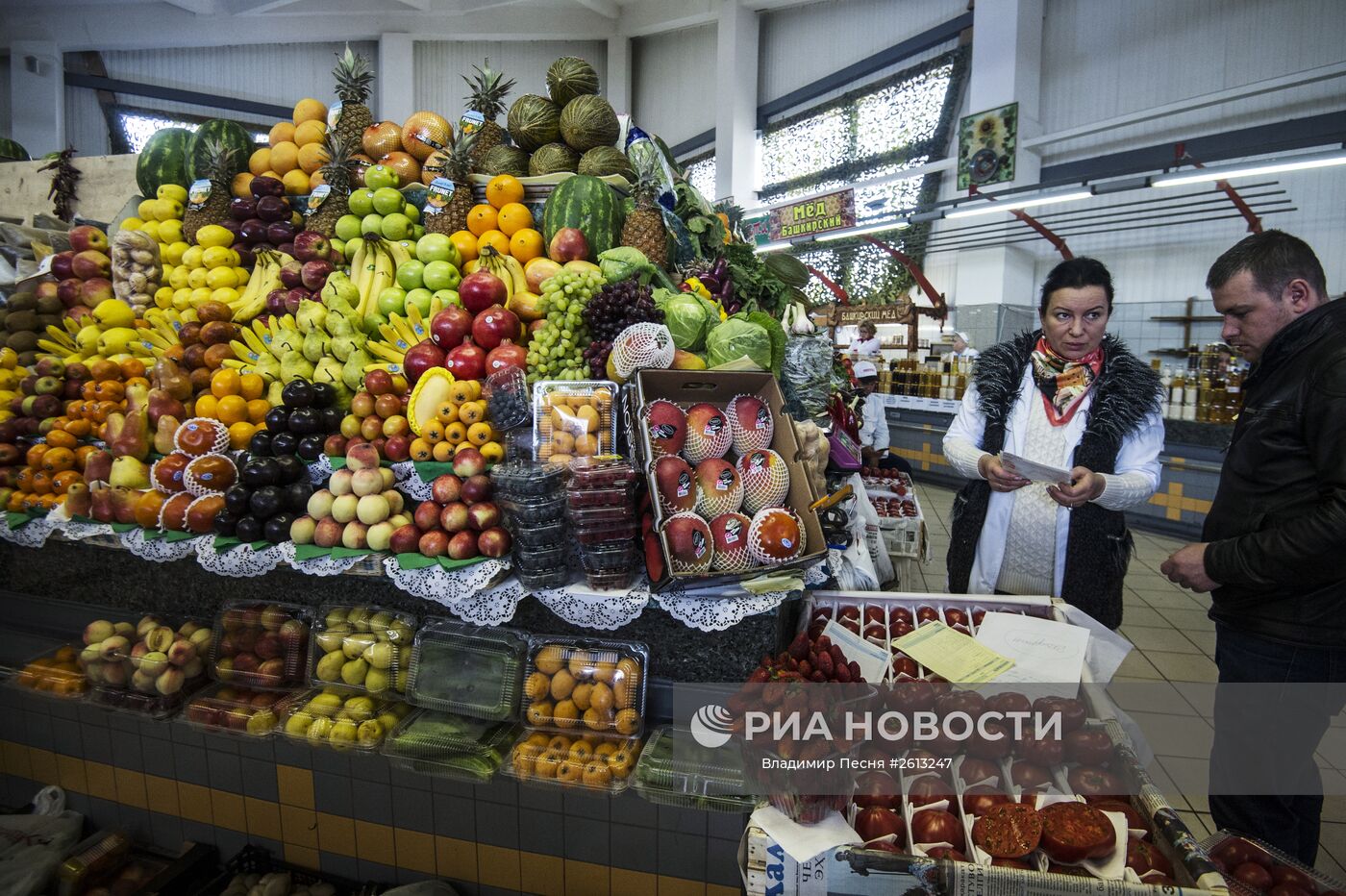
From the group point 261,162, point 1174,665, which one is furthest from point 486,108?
point 1174,665

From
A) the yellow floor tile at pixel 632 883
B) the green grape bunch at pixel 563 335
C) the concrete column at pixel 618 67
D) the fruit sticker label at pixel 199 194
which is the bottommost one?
the yellow floor tile at pixel 632 883

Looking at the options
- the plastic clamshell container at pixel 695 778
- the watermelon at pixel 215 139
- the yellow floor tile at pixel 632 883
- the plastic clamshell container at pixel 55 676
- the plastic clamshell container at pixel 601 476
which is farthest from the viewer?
the watermelon at pixel 215 139

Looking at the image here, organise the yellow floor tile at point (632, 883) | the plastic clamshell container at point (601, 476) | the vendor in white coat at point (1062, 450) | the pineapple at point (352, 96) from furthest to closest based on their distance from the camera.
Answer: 1. the pineapple at point (352, 96)
2. the vendor in white coat at point (1062, 450)
3. the yellow floor tile at point (632, 883)
4. the plastic clamshell container at point (601, 476)

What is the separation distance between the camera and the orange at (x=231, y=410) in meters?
2.15

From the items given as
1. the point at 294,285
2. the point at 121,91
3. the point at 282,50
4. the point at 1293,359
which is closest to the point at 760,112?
the point at 282,50

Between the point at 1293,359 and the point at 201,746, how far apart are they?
129 inches

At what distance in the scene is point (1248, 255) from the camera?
1659 millimetres

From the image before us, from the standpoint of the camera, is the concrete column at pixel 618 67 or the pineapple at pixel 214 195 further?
the concrete column at pixel 618 67

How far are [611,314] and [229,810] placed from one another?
2.01 m

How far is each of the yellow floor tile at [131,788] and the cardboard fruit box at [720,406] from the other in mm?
2017

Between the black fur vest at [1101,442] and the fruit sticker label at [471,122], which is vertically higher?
the fruit sticker label at [471,122]

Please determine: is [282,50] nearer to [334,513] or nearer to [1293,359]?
[334,513]

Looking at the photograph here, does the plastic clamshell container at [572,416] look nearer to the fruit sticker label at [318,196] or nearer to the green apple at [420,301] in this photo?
the green apple at [420,301]

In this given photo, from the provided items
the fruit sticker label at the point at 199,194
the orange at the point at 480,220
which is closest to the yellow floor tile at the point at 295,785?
the orange at the point at 480,220
